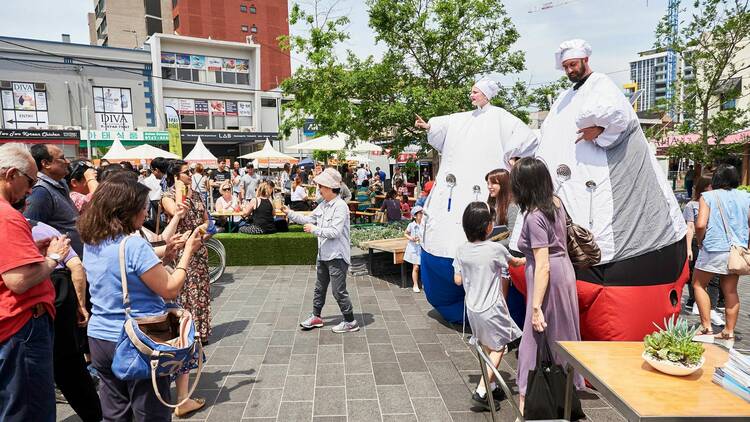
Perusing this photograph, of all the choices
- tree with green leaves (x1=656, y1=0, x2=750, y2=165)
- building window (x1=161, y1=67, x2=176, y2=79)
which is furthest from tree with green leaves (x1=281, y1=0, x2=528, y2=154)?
building window (x1=161, y1=67, x2=176, y2=79)

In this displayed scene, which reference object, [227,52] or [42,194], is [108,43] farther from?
[42,194]

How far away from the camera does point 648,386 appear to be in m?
2.04

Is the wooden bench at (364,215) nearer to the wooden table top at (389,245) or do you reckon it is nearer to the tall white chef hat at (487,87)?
the wooden table top at (389,245)

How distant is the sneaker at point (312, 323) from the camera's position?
5402 mm

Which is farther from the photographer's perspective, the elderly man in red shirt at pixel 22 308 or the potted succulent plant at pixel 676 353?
the elderly man in red shirt at pixel 22 308

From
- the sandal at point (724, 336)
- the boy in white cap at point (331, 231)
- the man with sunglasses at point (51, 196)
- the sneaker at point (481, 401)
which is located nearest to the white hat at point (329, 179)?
the boy in white cap at point (331, 231)

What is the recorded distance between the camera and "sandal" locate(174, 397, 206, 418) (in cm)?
355

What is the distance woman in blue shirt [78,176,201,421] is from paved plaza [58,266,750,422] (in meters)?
1.22

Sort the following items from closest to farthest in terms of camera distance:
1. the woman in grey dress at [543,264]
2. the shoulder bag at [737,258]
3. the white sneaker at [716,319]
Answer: the woman in grey dress at [543,264]
the shoulder bag at [737,258]
the white sneaker at [716,319]

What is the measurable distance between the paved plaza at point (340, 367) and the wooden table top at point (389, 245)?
2.97 ft

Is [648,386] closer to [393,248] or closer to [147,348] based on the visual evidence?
[147,348]

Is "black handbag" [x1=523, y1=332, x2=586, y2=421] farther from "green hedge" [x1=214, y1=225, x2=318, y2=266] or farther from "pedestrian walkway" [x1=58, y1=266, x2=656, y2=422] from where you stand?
"green hedge" [x1=214, y1=225, x2=318, y2=266]

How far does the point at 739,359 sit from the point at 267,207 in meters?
7.93

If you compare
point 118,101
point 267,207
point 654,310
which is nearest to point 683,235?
point 654,310
